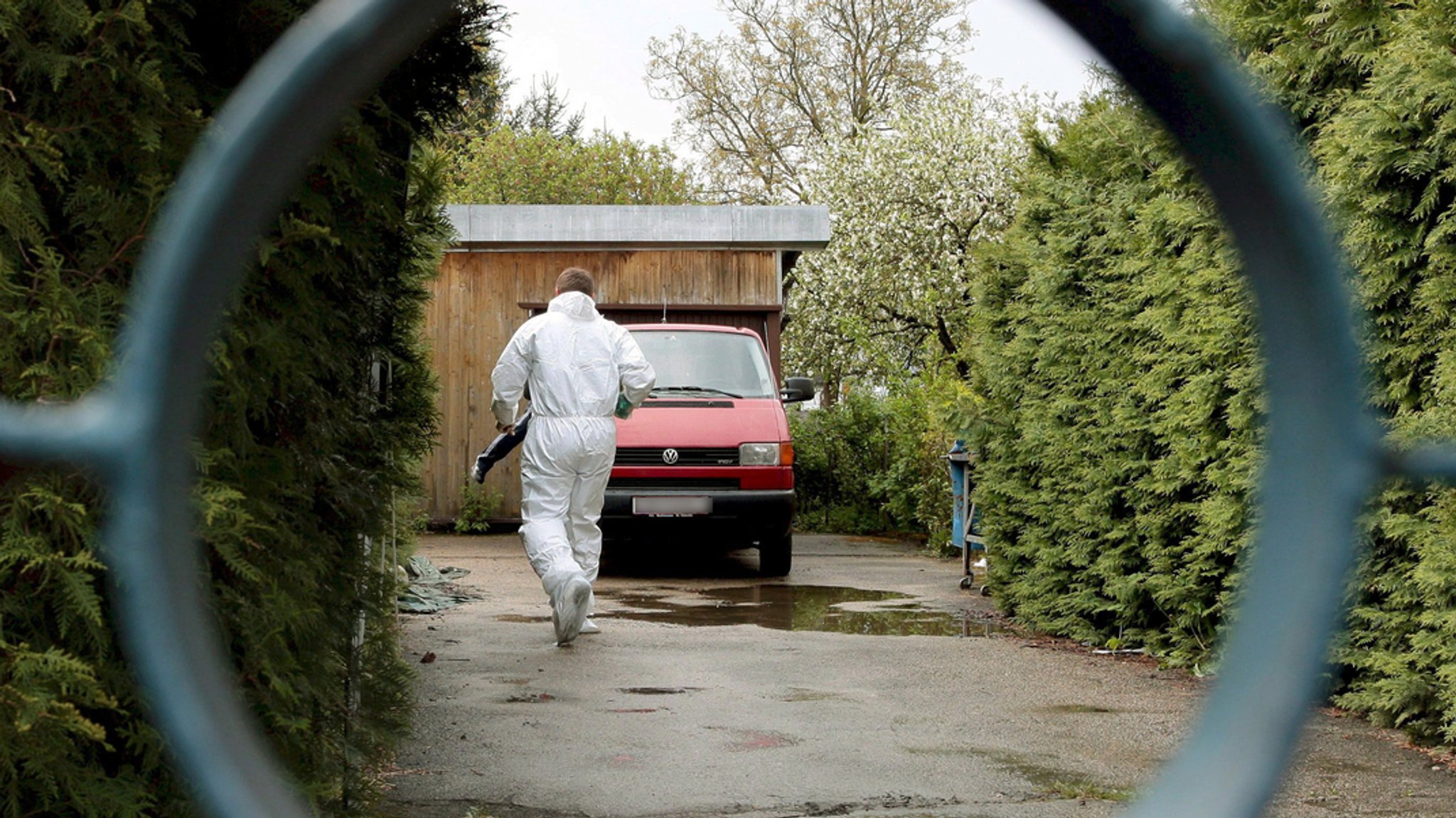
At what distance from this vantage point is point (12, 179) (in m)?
1.98

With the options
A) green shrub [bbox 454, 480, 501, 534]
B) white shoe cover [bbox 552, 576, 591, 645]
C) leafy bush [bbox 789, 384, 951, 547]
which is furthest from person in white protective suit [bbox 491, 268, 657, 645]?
leafy bush [bbox 789, 384, 951, 547]

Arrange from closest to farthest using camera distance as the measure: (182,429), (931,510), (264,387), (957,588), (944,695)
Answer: (182,429) → (264,387) → (944,695) → (957,588) → (931,510)

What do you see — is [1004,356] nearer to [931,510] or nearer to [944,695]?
[944,695]

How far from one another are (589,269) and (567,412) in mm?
7156

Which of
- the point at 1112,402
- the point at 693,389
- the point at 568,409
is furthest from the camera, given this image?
the point at 693,389

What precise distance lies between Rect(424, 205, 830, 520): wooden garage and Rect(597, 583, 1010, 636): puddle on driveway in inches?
200

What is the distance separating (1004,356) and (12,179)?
7075 millimetres

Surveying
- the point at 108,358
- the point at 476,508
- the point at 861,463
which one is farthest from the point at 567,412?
the point at 861,463

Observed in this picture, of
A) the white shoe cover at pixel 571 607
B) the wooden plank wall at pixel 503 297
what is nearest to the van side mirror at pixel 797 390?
the wooden plank wall at pixel 503 297

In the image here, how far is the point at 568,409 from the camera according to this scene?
7.42 meters

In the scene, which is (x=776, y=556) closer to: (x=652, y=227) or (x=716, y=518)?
(x=716, y=518)

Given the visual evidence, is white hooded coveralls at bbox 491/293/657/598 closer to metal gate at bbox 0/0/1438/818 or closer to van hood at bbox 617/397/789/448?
van hood at bbox 617/397/789/448

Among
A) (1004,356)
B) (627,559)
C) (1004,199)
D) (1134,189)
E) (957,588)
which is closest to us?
(1134,189)

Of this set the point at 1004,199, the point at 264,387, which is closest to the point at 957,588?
the point at 264,387
